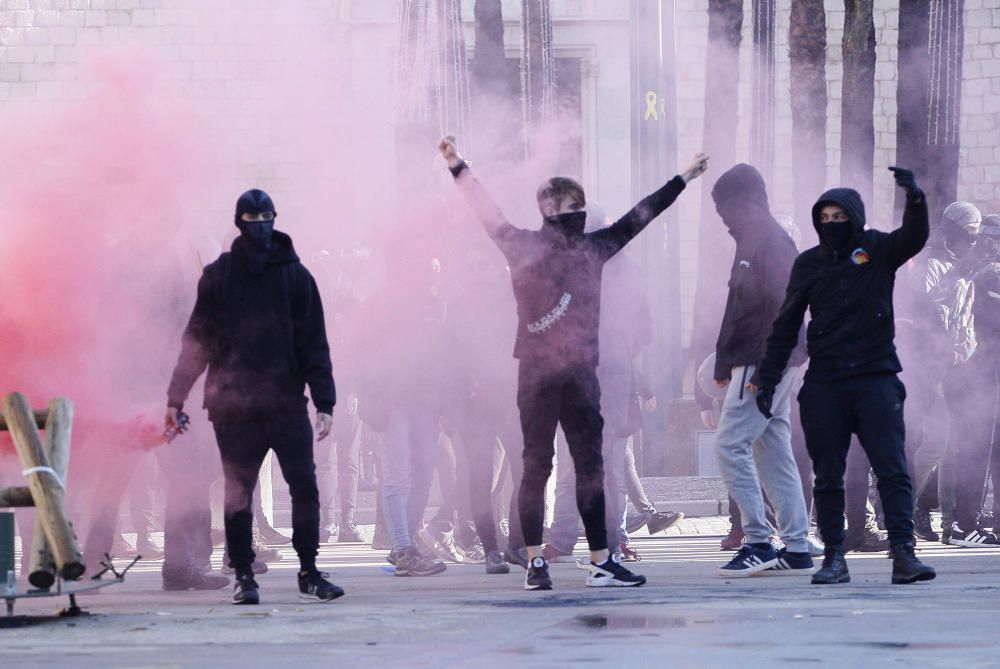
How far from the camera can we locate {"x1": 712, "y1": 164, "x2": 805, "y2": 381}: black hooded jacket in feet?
28.5

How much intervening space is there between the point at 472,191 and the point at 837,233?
153 centimetres

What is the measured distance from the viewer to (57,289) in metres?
8.61

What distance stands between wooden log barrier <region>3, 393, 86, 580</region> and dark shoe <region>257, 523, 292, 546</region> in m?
4.68

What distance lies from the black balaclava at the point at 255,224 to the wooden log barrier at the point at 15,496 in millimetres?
1387

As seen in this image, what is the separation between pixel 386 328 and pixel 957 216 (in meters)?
3.53

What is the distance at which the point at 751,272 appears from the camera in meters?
8.73

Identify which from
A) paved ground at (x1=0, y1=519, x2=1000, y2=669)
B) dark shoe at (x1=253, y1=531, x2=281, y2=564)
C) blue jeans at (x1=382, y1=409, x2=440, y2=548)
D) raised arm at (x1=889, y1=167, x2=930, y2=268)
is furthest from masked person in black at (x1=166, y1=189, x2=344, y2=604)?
dark shoe at (x1=253, y1=531, x2=281, y2=564)

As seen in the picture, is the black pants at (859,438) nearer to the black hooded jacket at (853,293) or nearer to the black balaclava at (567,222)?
the black hooded jacket at (853,293)

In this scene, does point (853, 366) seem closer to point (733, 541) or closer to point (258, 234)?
point (258, 234)

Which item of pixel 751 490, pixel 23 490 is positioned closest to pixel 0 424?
pixel 23 490

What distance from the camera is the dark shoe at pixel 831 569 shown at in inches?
308

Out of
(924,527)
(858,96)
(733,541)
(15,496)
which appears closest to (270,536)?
(733,541)

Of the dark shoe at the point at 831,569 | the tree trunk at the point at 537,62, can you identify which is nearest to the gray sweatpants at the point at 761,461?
the dark shoe at the point at 831,569

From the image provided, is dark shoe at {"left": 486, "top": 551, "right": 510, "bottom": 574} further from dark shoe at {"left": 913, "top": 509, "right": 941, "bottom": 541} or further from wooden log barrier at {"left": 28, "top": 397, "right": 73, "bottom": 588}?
dark shoe at {"left": 913, "top": 509, "right": 941, "bottom": 541}
